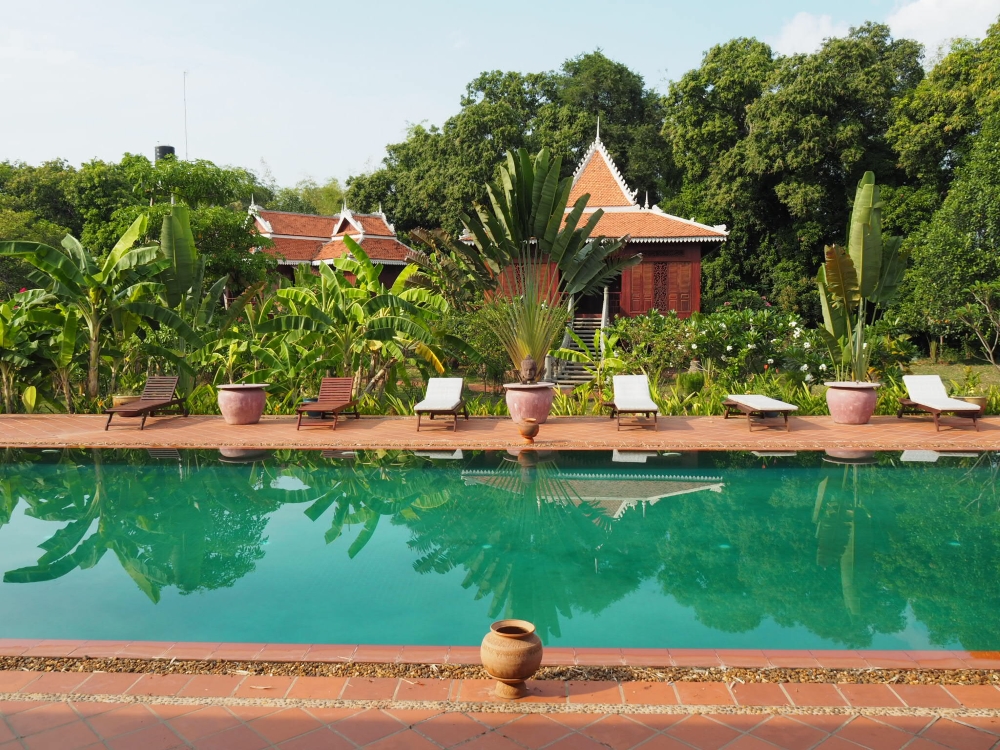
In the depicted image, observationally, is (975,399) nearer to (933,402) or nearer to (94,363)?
(933,402)

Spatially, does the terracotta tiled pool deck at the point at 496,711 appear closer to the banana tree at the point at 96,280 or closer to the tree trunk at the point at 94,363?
the banana tree at the point at 96,280

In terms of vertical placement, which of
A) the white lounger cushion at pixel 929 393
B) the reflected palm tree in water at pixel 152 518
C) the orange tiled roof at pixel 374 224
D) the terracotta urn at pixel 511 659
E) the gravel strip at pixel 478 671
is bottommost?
the reflected palm tree in water at pixel 152 518

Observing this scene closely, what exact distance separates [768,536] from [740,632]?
7.27ft

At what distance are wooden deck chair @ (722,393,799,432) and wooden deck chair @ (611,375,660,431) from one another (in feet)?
4.10

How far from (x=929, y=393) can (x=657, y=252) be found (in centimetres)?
→ 1281

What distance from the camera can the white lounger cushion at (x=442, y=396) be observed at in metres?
11.9

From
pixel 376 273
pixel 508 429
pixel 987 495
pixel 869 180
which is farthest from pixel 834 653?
pixel 376 273

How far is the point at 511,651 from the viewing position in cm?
367

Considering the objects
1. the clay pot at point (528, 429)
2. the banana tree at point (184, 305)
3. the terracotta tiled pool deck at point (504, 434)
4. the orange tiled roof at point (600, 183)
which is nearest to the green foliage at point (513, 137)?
the orange tiled roof at point (600, 183)

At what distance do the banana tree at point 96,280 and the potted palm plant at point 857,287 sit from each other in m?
10.7

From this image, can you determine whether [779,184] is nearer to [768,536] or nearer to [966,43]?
[966,43]

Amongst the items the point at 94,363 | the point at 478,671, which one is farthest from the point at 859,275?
the point at 94,363

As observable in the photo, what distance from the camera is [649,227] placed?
23984 mm

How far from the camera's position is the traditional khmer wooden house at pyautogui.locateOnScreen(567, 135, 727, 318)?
23422mm
